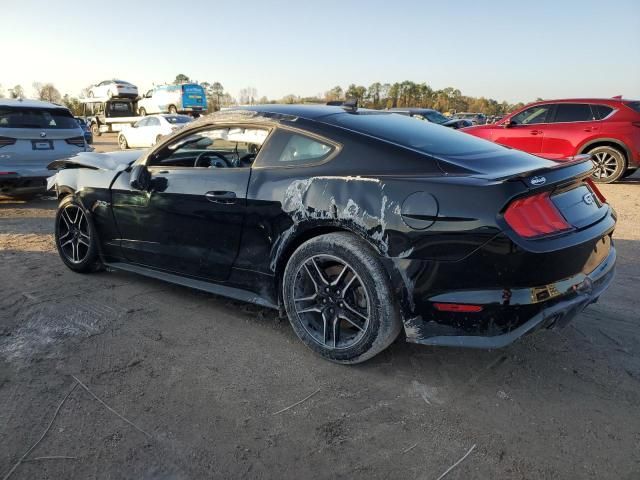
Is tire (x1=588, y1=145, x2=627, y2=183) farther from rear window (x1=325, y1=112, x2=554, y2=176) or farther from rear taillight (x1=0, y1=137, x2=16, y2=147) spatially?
rear taillight (x1=0, y1=137, x2=16, y2=147)

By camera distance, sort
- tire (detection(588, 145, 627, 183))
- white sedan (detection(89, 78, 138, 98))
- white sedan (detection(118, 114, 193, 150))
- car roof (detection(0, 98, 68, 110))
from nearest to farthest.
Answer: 1. car roof (detection(0, 98, 68, 110))
2. tire (detection(588, 145, 627, 183))
3. white sedan (detection(118, 114, 193, 150))
4. white sedan (detection(89, 78, 138, 98))

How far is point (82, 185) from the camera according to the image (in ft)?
14.3

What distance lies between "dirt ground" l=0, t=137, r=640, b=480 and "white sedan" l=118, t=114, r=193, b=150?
17227mm

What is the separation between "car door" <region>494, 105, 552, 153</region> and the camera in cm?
1009

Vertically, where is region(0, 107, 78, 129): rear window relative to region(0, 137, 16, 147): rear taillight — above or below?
above

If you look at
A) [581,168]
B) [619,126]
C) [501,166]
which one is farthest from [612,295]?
[619,126]

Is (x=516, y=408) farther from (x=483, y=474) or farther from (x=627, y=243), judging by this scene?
(x=627, y=243)

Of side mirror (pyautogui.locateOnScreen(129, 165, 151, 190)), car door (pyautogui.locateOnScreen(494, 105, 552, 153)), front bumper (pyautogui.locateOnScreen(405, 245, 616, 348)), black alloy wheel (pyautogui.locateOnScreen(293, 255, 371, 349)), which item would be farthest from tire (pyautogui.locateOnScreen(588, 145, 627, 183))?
side mirror (pyautogui.locateOnScreen(129, 165, 151, 190))

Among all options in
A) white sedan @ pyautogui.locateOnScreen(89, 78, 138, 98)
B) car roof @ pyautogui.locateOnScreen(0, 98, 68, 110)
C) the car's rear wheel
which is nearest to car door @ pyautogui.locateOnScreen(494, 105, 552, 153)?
car roof @ pyautogui.locateOnScreen(0, 98, 68, 110)

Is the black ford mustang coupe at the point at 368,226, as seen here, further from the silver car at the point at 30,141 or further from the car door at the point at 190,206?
the silver car at the point at 30,141

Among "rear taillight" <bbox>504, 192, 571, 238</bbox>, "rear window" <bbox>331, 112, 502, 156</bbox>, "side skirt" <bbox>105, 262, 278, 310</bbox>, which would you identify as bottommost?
"side skirt" <bbox>105, 262, 278, 310</bbox>

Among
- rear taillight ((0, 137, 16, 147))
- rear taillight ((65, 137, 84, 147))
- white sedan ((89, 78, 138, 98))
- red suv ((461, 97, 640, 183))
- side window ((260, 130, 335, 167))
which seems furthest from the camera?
white sedan ((89, 78, 138, 98))

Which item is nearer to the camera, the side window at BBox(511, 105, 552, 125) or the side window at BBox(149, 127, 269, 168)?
the side window at BBox(149, 127, 269, 168)

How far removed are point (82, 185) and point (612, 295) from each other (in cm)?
452
